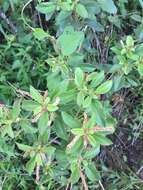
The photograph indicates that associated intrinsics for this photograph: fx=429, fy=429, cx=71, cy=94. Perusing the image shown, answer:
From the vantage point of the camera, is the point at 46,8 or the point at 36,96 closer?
the point at 36,96

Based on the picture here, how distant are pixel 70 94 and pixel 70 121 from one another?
0.26ft

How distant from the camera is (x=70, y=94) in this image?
1230mm

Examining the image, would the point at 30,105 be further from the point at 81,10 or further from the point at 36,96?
the point at 81,10

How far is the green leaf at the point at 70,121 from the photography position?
48.6 inches

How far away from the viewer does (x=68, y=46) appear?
1327mm

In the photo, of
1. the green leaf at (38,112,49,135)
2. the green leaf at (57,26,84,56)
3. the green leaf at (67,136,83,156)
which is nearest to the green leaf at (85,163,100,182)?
the green leaf at (67,136,83,156)

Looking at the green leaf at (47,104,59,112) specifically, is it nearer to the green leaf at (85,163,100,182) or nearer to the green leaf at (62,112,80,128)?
the green leaf at (62,112,80,128)

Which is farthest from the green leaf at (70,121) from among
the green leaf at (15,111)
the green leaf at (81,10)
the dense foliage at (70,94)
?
the green leaf at (81,10)

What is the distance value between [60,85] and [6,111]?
0.20m

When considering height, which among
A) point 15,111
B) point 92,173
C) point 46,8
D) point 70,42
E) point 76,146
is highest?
point 46,8

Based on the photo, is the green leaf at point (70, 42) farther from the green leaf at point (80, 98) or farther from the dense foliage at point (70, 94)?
the green leaf at point (80, 98)

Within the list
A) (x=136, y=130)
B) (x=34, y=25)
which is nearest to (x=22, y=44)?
(x=34, y=25)

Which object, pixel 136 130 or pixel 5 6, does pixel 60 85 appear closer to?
pixel 5 6

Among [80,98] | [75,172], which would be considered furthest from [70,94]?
[75,172]
